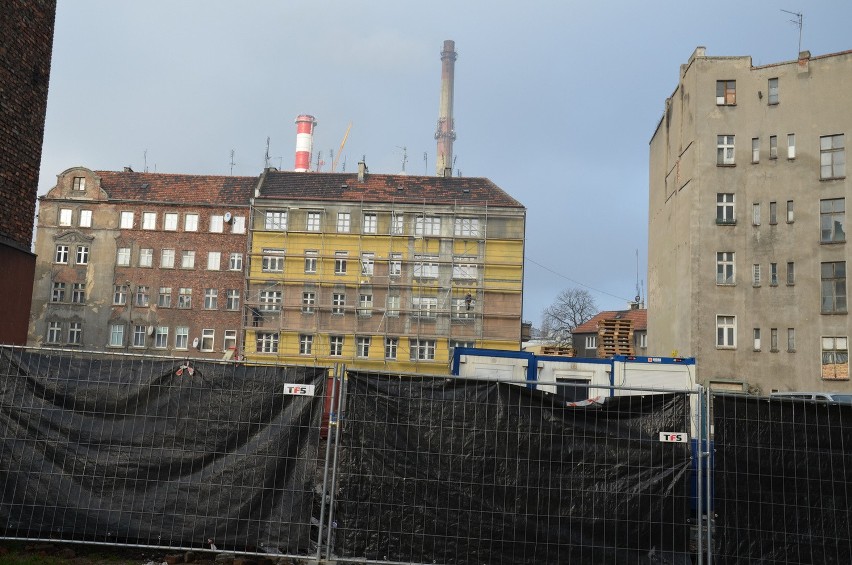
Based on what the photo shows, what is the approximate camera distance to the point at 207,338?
53344 mm

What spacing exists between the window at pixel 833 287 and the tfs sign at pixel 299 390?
113 ft

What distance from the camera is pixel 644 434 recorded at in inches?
340

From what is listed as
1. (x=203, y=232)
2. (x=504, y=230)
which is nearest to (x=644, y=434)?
(x=504, y=230)

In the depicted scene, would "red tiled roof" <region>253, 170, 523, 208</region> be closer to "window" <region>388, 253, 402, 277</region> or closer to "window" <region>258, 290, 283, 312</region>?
"window" <region>388, 253, 402, 277</region>

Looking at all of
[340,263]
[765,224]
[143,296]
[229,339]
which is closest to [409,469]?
[765,224]

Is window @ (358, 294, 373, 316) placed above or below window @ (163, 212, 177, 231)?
below

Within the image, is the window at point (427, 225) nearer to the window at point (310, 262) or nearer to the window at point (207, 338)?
the window at point (310, 262)

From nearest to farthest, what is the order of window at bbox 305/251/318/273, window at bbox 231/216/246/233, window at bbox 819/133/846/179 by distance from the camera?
window at bbox 819/133/846/179, window at bbox 305/251/318/273, window at bbox 231/216/246/233

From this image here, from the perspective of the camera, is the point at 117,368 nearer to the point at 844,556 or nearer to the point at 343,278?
the point at 844,556

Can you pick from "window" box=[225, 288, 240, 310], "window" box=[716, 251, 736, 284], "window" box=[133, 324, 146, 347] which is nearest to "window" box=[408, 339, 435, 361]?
"window" box=[225, 288, 240, 310]

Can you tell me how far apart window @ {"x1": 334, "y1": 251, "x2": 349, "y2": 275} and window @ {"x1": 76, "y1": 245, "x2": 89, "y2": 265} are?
17.2 metres

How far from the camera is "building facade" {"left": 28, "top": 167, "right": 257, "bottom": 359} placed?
53375 millimetres

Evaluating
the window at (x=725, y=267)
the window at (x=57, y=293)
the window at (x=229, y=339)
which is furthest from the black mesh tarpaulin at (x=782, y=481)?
the window at (x=57, y=293)

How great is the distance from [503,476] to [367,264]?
146ft
